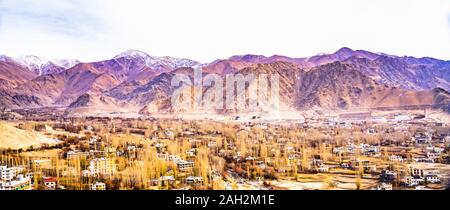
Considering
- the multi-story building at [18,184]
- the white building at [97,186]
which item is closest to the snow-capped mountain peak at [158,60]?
the white building at [97,186]

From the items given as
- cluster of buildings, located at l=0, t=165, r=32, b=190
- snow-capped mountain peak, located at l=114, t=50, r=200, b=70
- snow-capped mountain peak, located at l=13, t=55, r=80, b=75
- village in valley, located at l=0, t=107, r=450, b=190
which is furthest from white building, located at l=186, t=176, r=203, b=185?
snow-capped mountain peak, located at l=13, t=55, r=80, b=75

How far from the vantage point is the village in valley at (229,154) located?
3.03 m

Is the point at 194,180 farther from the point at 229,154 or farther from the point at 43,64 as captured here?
the point at 43,64

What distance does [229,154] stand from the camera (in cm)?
373

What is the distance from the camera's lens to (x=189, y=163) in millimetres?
3465

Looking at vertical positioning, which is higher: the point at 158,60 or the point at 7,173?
the point at 158,60

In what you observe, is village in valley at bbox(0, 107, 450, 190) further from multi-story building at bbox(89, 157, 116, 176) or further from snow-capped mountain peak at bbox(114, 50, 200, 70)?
snow-capped mountain peak at bbox(114, 50, 200, 70)

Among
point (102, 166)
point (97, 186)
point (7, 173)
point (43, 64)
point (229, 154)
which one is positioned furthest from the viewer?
point (43, 64)

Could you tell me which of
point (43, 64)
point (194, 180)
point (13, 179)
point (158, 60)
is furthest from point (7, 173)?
point (158, 60)

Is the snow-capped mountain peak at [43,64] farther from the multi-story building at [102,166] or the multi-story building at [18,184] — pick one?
the multi-story building at [18,184]

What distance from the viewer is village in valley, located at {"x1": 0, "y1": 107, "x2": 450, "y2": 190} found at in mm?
3025
